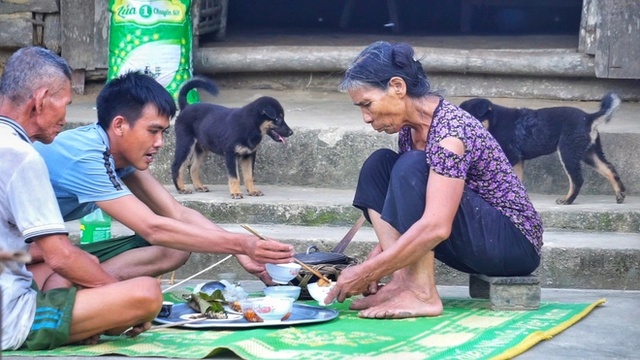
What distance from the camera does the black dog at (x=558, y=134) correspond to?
6.62m

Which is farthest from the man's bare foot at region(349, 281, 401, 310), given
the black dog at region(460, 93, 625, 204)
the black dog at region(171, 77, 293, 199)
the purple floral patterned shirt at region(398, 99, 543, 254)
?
the black dog at region(460, 93, 625, 204)

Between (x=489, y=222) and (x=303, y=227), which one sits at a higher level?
(x=489, y=222)

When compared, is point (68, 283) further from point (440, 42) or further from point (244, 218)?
point (440, 42)

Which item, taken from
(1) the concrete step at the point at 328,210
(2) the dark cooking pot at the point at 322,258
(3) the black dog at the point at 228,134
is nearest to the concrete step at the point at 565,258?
(1) the concrete step at the point at 328,210

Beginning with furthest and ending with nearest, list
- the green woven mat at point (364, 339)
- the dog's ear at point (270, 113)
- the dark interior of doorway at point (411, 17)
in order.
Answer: the dark interior of doorway at point (411, 17)
the dog's ear at point (270, 113)
the green woven mat at point (364, 339)

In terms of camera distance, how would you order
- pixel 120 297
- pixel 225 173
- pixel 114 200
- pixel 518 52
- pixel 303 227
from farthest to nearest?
pixel 518 52 → pixel 225 173 → pixel 303 227 → pixel 114 200 → pixel 120 297

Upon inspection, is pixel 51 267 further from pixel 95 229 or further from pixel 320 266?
pixel 95 229

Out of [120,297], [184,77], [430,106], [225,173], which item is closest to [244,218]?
[225,173]

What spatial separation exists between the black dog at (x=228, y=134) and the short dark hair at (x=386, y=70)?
2.38 m

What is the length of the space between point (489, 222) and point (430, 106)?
1.77ft

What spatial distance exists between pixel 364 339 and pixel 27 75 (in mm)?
1569

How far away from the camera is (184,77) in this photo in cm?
762

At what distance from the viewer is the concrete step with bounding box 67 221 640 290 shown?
5672 millimetres

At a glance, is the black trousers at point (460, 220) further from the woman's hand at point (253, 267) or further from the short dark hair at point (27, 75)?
the short dark hair at point (27, 75)
